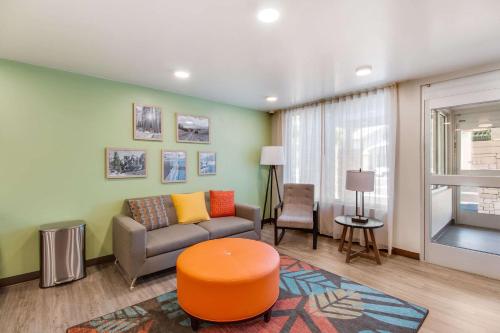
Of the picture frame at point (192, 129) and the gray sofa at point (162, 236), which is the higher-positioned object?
the picture frame at point (192, 129)

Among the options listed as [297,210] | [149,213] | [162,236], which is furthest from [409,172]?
[149,213]

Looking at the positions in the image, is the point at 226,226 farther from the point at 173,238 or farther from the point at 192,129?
the point at 192,129

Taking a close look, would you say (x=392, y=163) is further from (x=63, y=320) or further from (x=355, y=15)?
(x=63, y=320)

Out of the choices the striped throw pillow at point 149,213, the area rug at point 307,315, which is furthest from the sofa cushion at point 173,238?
the area rug at point 307,315

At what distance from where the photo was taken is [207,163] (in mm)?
4281

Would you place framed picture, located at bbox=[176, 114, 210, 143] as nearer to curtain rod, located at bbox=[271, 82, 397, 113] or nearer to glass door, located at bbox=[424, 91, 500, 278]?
curtain rod, located at bbox=[271, 82, 397, 113]

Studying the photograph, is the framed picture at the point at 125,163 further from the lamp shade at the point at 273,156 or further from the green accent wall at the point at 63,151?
the lamp shade at the point at 273,156

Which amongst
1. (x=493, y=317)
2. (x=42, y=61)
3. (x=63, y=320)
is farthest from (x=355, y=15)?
(x=63, y=320)

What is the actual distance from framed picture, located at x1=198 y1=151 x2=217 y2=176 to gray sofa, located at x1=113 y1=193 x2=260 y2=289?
799 millimetres

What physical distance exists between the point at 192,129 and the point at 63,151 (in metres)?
1.79

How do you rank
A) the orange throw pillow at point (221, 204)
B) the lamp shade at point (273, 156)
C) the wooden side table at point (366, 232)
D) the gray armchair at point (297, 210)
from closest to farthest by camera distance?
the wooden side table at point (366, 232)
the gray armchair at point (297, 210)
the orange throw pillow at point (221, 204)
the lamp shade at point (273, 156)

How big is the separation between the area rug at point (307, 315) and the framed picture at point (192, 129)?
7.84 feet

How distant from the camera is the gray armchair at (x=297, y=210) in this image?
3.75m

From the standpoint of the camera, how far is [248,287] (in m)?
1.87
